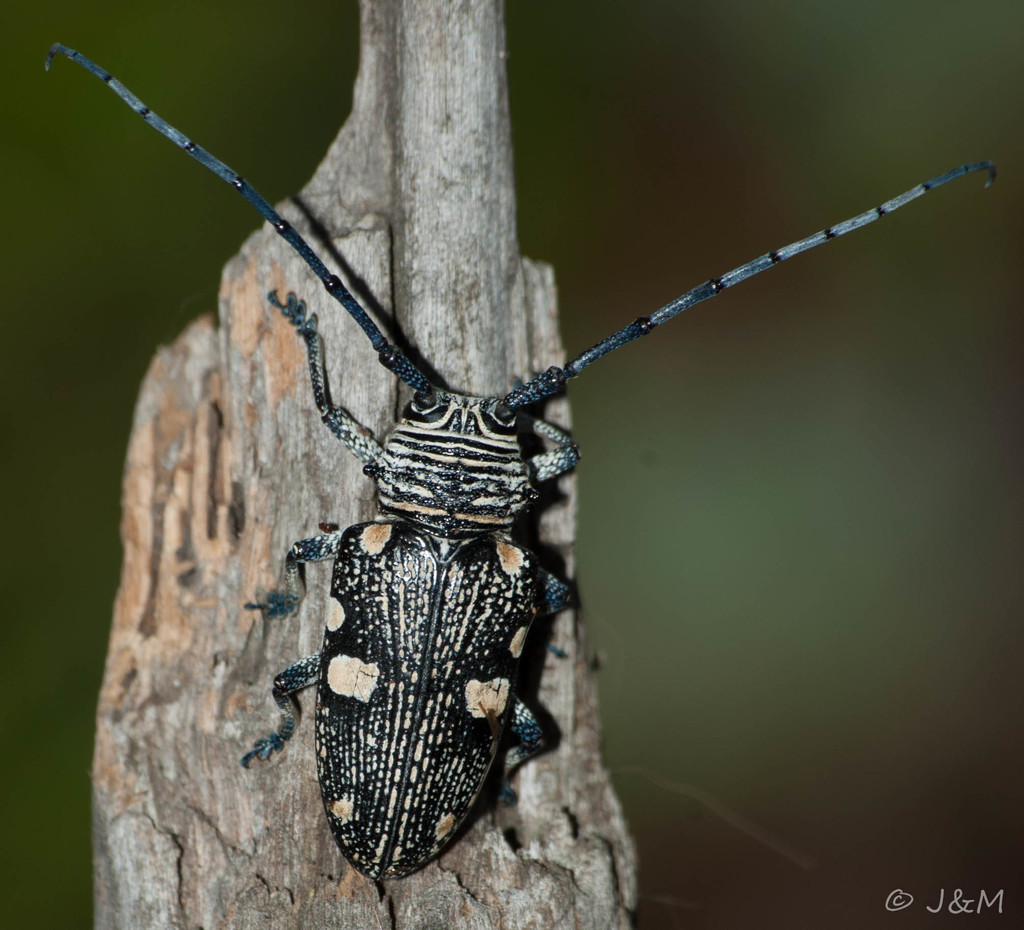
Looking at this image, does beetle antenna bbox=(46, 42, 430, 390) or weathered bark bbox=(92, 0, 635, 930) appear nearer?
beetle antenna bbox=(46, 42, 430, 390)

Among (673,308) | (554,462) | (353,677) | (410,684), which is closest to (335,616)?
(353,677)

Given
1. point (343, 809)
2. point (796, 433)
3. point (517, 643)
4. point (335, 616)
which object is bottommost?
point (343, 809)

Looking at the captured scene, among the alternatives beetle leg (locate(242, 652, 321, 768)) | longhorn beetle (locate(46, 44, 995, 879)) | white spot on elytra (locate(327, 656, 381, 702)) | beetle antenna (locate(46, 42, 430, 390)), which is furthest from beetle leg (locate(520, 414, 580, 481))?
beetle leg (locate(242, 652, 321, 768))

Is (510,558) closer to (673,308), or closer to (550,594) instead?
(550,594)

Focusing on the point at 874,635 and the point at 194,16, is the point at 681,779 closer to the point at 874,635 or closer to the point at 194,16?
the point at 874,635

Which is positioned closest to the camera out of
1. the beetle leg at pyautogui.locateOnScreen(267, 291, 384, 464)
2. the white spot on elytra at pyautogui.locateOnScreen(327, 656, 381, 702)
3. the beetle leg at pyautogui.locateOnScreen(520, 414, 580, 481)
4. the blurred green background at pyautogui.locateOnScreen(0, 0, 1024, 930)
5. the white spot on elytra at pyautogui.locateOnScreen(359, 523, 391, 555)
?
the white spot on elytra at pyautogui.locateOnScreen(327, 656, 381, 702)

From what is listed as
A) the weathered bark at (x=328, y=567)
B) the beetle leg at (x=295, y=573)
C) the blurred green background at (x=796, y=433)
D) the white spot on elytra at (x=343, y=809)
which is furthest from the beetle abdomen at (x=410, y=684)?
the blurred green background at (x=796, y=433)

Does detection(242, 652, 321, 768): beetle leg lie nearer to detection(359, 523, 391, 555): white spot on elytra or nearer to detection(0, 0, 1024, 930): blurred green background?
detection(359, 523, 391, 555): white spot on elytra

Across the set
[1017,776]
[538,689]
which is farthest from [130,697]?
[1017,776]
